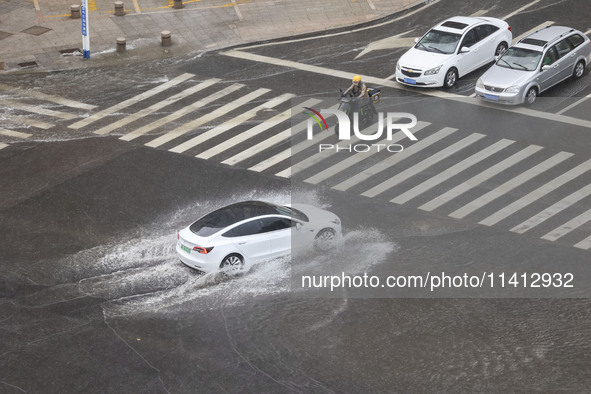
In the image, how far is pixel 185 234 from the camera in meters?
23.4

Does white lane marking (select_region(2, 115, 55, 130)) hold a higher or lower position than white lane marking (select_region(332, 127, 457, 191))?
higher

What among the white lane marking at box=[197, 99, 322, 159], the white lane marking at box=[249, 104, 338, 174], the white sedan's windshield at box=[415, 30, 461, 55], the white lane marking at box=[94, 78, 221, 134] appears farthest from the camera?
the white sedan's windshield at box=[415, 30, 461, 55]

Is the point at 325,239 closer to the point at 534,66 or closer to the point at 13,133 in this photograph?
the point at 534,66

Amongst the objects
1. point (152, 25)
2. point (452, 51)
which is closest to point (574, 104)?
point (452, 51)

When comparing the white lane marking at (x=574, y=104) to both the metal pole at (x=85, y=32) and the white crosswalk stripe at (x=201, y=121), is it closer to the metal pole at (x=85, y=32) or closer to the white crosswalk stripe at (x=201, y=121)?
the white crosswalk stripe at (x=201, y=121)

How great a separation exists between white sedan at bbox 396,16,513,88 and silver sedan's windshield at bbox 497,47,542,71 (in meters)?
1.47

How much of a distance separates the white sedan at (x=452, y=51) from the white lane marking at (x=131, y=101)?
8107mm

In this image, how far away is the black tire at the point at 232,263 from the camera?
75.6 feet

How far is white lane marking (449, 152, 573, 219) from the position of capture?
2563 cm

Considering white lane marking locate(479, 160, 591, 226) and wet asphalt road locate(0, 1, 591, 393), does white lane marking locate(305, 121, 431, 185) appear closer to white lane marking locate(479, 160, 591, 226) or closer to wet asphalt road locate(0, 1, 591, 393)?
wet asphalt road locate(0, 1, 591, 393)

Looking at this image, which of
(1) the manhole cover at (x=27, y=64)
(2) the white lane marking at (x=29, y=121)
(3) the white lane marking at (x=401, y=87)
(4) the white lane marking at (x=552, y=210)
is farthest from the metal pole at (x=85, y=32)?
(4) the white lane marking at (x=552, y=210)

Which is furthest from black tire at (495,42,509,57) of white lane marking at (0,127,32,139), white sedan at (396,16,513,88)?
white lane marking at (0,127,32,139)

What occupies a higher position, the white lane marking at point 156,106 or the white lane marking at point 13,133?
the white lane marking at point 156,106

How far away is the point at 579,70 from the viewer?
109 feet
